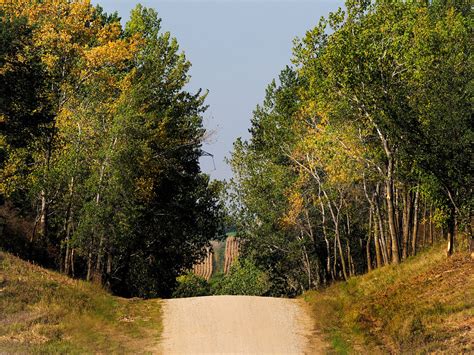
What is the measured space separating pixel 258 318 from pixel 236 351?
498cm

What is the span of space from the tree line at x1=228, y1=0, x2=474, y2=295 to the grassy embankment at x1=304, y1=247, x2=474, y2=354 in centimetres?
219

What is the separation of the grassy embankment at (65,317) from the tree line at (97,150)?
708 centimetres

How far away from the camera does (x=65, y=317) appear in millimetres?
25859

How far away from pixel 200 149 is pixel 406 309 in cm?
3723

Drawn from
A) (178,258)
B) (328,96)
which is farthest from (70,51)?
(178,258)

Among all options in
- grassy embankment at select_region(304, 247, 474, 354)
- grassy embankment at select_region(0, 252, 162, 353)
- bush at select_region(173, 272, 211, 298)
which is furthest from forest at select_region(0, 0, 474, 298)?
bush at select_region(173, 272, 211, 298)

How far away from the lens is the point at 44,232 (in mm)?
42500

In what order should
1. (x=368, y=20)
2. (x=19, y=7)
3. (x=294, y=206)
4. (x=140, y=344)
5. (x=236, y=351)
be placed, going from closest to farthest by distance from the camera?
(x=236, y=351)
(x=140, y=344)
(x=368, y=20)
(x=19, y=7)
(x=294, y=206)

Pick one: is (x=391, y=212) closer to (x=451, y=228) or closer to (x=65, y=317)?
(x=451, y=228)

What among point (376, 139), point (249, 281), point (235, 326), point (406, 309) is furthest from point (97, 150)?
point (249, 281)

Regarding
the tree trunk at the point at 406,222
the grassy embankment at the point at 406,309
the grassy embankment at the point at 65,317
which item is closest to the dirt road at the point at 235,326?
the grassy embankment at the point at 65,317

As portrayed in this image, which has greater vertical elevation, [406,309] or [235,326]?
[406,309]

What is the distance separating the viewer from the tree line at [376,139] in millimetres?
29094

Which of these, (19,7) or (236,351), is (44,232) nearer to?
(19,7)
